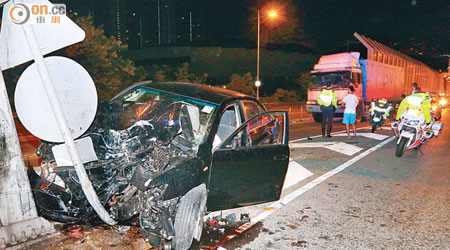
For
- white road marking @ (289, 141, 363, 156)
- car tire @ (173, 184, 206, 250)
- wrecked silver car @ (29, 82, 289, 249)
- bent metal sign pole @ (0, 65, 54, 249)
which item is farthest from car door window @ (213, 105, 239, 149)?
white road marking @ (289, 141, 363, 156)

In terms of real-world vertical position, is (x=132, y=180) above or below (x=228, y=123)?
below

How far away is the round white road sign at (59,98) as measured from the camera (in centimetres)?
320

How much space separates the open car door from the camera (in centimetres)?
376

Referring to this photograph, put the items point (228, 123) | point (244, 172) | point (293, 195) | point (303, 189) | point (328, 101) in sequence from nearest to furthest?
point (244, 172)
point (228, 123)
point (293, 195)
point (303, 189)
point (328, 101)

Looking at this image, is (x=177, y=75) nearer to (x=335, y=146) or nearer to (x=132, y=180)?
(x=335, y=146)

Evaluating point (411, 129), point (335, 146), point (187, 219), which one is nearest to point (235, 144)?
point (187, 219)

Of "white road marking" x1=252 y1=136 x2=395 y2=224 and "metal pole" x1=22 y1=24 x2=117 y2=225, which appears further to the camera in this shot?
"white road marking" x1=252 y1=136 x2=395 y2=224

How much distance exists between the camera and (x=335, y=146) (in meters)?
9.77

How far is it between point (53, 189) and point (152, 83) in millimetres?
2195

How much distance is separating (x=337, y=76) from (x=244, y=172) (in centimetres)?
1356

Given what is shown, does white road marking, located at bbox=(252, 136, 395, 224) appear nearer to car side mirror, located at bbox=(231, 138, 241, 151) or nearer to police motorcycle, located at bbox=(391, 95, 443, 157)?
police motorcycle, located at bbox=(391, 95, 443, 157)

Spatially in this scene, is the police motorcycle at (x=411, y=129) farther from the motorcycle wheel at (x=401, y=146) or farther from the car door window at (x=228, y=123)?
the car door window at (x=228, y=123)

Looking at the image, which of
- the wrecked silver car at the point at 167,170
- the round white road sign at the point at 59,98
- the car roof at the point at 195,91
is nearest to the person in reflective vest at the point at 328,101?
the wrecked silver car at the point at 167,170

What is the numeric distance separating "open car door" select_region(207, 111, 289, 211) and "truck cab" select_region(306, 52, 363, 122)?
12.5 m
